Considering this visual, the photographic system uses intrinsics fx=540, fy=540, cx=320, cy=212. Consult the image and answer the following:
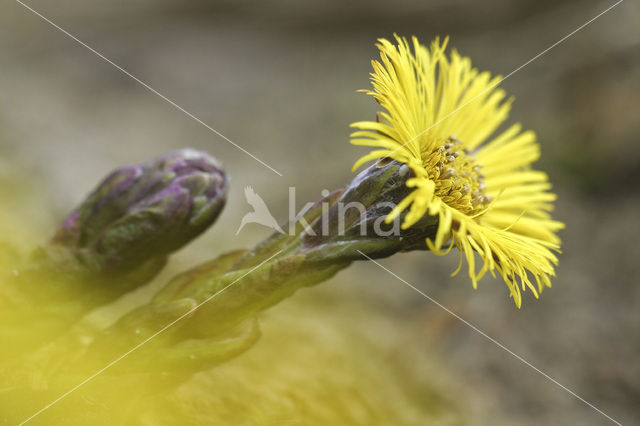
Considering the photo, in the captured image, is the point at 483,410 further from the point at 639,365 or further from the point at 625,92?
the point at 625,92

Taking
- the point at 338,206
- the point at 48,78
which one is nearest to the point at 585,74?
the point at 338,206

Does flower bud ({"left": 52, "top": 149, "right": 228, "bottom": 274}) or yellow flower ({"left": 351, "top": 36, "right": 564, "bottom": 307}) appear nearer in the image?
yellow flower ({"left": 351, "top": 36, "right": 564, "bottom": 307})
